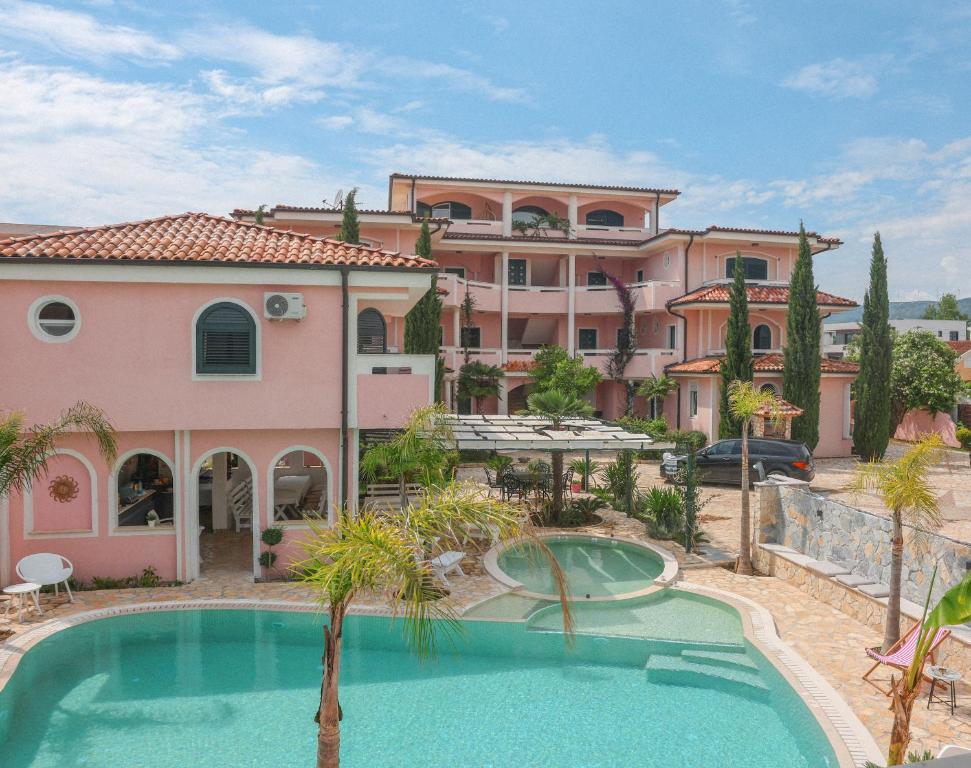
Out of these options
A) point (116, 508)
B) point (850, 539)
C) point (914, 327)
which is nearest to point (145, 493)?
point (116, 508)

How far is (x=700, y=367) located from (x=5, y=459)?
2578 cm

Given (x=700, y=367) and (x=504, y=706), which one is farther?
(x=700, y=367)

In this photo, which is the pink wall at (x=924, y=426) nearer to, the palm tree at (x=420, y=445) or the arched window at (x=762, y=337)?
the arched window at (x=762, y=337)

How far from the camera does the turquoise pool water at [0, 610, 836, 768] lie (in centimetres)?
A: 838

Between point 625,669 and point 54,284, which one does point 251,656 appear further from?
point 54,284

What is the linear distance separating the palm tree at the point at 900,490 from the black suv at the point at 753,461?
11.5 meters

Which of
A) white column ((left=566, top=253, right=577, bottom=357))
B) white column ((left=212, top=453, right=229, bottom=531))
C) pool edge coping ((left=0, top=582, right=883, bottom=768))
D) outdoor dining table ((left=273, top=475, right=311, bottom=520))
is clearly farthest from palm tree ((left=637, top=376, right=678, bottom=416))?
white column ((left=212, top=453, right=229, bottom=531))

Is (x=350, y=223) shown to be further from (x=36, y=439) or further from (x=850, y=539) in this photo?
(x=850, y=539)

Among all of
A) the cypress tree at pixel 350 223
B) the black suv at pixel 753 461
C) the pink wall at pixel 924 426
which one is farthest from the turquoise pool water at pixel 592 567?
the pink wall at pixel 924 426

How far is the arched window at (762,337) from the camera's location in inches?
1289

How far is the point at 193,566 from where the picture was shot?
14.0 m

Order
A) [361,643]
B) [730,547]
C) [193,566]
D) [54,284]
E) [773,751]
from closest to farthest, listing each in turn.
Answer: [773,751], [361,643], [54,284], [193,566], [730,547]

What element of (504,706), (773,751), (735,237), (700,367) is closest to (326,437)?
(504,706)

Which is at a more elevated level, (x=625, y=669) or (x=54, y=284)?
(x=54, y=284)
